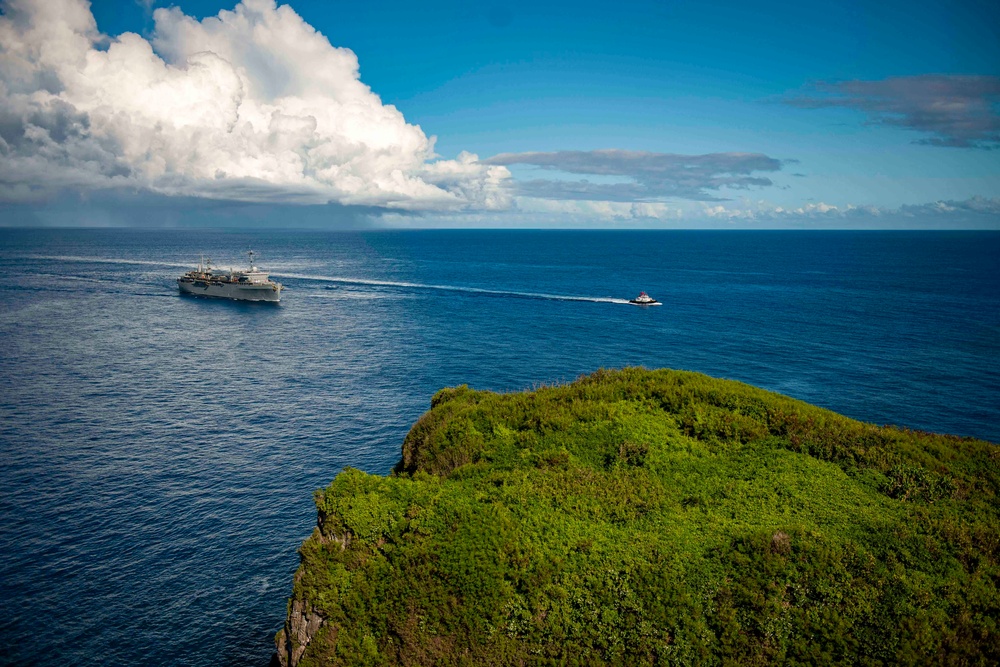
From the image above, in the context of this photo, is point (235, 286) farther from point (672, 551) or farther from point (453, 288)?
point (672, 551)

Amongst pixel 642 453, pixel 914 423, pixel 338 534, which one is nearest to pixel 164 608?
pixel 338 534

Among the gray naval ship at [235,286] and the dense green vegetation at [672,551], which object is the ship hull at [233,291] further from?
the dense green vegetation at [672,551]

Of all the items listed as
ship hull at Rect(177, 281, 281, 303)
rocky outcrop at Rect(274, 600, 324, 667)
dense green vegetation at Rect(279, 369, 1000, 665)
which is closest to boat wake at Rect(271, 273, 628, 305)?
ship hull at Rect(177, 281, 281, 303)

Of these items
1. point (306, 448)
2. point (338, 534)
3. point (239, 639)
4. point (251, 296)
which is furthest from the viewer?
point (251, 296)

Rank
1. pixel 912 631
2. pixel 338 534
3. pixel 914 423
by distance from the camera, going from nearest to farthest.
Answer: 1. pixel 912 631
2. pixel 338 534
3. pixel 914 423

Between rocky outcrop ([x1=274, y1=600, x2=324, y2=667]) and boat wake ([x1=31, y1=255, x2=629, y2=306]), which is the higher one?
boat wake ([x1=31, y1=255, x2=629, y2=306])

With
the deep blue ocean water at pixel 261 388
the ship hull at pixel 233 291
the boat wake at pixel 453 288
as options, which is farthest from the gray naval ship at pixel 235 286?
the boat wake at pixel 453 288

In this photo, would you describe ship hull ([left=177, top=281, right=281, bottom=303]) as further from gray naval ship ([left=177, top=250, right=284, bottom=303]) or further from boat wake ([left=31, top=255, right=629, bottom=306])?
boat wake ([left=31, top=255, right=629, bottom=306])

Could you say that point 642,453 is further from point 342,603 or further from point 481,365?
point 481,365
